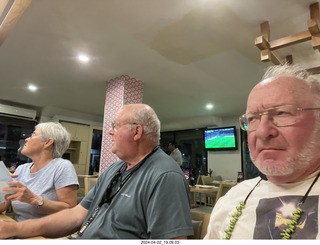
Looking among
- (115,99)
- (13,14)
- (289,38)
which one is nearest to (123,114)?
(13,14)

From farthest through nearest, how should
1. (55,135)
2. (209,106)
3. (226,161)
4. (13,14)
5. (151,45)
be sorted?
(226,161) → (209,106) → (151,45) → (55,135) → (13,14)

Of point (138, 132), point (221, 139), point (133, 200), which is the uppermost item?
point (221, 139)

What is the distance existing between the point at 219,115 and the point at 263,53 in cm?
466

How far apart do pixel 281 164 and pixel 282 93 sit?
25cm

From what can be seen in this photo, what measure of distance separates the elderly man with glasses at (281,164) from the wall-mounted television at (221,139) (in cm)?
636

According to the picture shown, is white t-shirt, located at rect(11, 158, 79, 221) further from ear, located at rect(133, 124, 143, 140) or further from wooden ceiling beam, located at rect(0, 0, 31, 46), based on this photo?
wooden ceiling beam, located at rect(0, 0, 31, 46)

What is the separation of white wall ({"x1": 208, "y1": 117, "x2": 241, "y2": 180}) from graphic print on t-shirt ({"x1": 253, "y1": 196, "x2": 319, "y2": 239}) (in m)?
6.54

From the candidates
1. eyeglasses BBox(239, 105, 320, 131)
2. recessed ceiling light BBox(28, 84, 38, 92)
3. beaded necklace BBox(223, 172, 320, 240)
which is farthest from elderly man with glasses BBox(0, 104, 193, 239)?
recessed ceiling light BBox(28, 84, 38, 92)

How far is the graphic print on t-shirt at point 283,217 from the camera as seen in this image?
2.02 ft

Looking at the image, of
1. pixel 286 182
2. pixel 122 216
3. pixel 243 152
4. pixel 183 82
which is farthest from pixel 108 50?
pixel 243 152

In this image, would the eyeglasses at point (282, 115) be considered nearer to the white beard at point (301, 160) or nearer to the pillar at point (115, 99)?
the white beard at point (301, 160)

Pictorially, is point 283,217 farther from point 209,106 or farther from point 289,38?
point 209,106

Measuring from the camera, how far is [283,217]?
67 cm

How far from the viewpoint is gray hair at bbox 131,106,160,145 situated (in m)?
1.39
